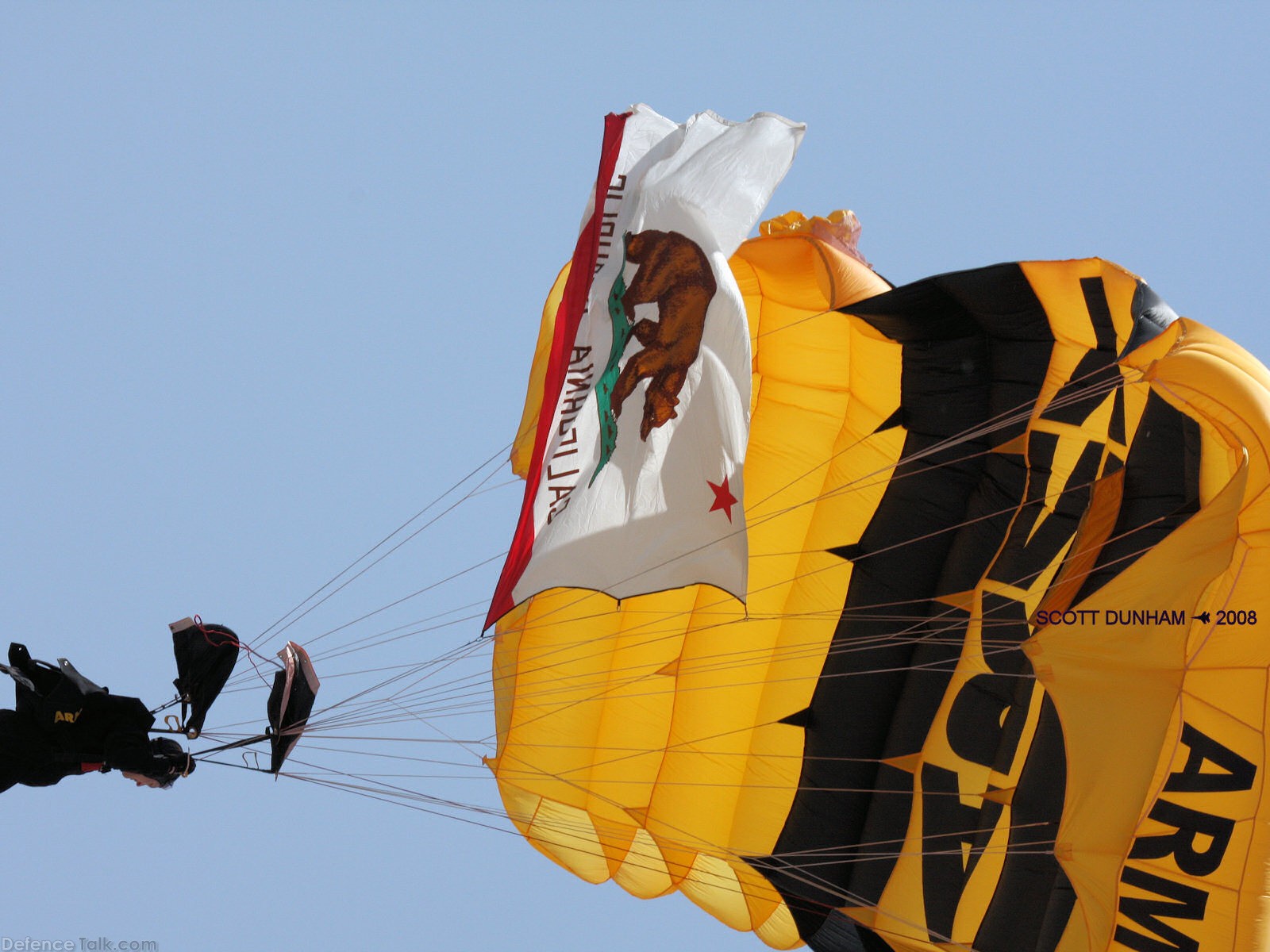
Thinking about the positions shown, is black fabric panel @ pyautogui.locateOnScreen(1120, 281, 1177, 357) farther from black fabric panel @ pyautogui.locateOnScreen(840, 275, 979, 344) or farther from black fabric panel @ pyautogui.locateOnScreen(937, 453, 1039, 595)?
black fabric panel @ pyautogui.locateOnScreen(937, 453, 1039, 595)

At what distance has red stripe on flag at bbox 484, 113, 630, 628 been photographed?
19.8ft

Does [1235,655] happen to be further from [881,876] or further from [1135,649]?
[881,876]

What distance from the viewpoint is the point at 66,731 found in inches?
226

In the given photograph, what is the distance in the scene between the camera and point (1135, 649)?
525 cm

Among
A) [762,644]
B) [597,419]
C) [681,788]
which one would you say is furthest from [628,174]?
[681,788]

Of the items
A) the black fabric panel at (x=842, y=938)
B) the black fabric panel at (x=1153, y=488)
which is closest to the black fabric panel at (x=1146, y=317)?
the black fabric panel at (x=1153, y=488)

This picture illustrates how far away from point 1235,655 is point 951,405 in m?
1.84

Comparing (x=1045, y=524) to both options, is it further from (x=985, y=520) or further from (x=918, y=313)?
(x=918, y=313)

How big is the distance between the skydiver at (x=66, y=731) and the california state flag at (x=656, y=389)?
154 centimetres

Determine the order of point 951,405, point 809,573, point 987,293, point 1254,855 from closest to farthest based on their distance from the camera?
point 1254,855
point 987,293
point 951,405
point 809,573

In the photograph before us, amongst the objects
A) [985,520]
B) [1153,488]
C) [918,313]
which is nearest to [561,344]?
[918,313]

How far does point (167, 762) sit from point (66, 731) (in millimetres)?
422

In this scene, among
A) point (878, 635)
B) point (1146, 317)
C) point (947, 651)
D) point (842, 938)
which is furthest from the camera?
point (842, 938)

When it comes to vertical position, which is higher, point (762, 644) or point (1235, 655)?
point (762, 644)
